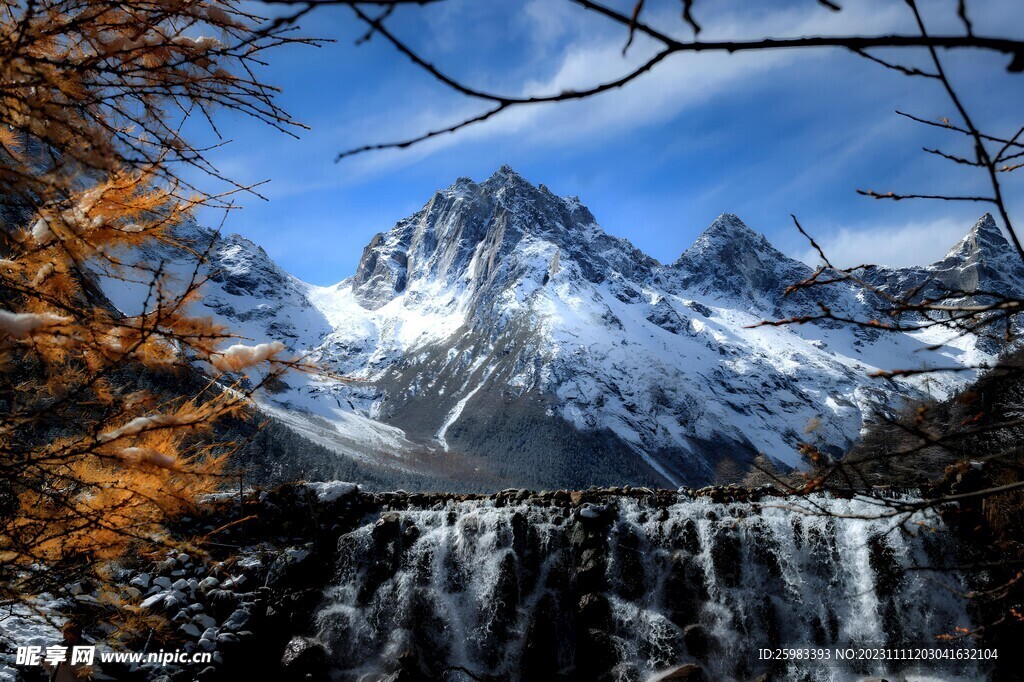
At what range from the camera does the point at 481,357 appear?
166375mm

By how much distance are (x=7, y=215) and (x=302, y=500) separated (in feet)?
34.5

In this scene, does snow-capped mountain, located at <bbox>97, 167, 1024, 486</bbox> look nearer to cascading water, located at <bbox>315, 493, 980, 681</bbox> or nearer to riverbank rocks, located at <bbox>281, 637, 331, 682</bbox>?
cascading water, located at <bbox>315, 493, 980, 681</bbox>

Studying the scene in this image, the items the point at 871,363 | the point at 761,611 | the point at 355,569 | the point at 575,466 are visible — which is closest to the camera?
the point at 761,611

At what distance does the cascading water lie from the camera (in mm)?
10000

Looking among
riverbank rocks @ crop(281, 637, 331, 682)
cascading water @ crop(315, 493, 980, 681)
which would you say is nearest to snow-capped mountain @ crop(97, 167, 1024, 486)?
cascading water @ crop(315, 493, 980, 681)

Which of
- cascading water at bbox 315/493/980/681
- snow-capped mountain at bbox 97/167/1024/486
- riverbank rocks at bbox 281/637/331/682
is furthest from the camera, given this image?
snow-capped mountain at bbox 97/167/1024/486

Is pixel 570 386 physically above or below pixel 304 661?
above

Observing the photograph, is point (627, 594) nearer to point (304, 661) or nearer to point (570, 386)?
point (304, 661)

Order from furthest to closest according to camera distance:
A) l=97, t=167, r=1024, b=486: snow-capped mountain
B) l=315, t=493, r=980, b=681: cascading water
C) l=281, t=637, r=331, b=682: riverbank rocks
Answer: l=97, t=167, r=1024, b=486: snow-capped mountain
l=281, t=637, r=331, b=682: riverbank rocks
l=315, t=493, r=980, b=681: cascading water

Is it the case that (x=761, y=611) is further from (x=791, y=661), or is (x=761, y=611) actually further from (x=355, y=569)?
(x=355, y=569)

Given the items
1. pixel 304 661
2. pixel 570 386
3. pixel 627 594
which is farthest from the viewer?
pixel 570 386

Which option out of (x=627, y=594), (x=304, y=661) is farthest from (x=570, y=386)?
(x=304, y=661)

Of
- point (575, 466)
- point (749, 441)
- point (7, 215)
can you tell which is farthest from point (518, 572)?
point (749, 441)

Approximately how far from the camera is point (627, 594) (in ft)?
36.2
